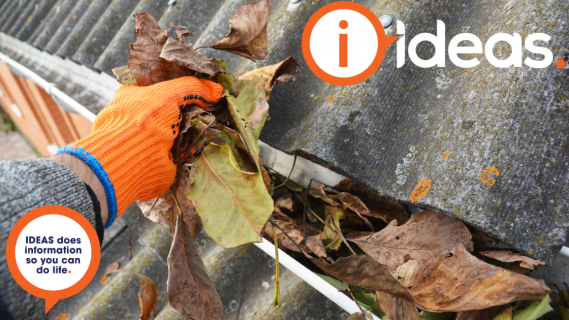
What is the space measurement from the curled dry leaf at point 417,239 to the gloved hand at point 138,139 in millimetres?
590

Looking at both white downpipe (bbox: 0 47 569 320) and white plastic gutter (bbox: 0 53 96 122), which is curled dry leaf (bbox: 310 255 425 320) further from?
white plastic gutter (bbox: 0 53 96 122)

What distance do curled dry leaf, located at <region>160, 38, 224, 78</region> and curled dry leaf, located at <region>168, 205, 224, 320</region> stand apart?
45 centimetres

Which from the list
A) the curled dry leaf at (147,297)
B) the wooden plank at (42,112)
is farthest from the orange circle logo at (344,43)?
the wooden plank at (42,112)

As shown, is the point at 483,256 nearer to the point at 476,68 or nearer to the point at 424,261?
the point at 424,261

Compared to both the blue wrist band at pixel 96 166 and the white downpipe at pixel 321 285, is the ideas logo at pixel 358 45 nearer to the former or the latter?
the white downpipe at pixel 321 285

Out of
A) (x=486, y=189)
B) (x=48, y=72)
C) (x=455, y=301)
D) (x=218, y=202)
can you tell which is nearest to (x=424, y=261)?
(x=455, y=301)

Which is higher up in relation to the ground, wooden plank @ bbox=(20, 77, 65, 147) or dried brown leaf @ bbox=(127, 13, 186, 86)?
dried brown leaf @ bbox=(127, 13, 186, 86)

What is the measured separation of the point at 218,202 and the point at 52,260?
0.38 m

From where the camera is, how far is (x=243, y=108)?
1.00 metres

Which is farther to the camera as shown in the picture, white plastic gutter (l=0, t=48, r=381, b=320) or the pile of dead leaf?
white plastic gutter (l=0, t=48, r=381, b=320)

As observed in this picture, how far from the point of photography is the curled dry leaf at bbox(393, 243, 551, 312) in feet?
2.35

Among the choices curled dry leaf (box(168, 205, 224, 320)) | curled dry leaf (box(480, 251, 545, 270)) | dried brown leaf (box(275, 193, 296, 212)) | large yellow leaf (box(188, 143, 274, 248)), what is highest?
large yellow leaf (box(188, 143, 274, 248))

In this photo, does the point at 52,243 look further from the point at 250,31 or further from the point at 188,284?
the point at 250,31

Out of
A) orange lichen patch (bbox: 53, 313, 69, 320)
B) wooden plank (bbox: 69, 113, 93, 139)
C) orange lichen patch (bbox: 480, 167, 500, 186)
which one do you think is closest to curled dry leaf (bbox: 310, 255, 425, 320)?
orange lichen patch (bbox: 480, 167, 500, 186)
